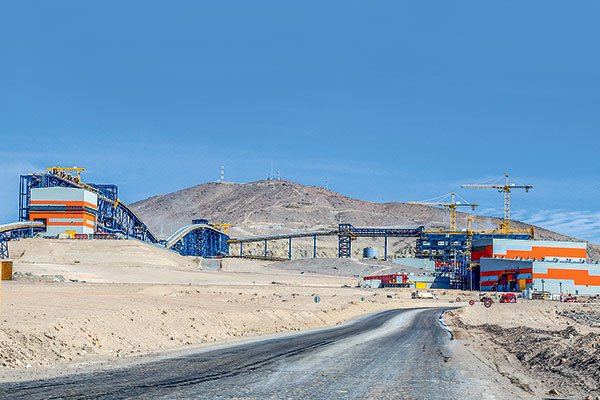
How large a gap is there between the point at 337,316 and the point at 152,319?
23037 mm

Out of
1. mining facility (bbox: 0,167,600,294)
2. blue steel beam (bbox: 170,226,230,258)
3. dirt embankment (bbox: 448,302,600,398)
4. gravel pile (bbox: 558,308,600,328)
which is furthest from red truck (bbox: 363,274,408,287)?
dirt embankment (bbox: 448,302,600,398)

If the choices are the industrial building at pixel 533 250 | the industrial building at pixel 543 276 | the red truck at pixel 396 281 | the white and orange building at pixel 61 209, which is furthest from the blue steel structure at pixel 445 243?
the white and orange building at pixel 61 209

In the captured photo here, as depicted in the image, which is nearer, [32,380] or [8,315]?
[32,380]

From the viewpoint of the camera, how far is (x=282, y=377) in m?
20.2

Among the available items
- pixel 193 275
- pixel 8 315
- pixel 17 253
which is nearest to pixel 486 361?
pixel 8 315

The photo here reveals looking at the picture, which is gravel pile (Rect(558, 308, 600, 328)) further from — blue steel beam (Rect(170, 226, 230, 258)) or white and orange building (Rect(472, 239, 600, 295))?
blue steel beam (Rect(170, 226, 230, 258))

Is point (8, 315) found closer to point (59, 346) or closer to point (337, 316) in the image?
point (59, 346)

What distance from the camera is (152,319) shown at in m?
35.5

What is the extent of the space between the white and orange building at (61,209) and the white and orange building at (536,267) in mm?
67022

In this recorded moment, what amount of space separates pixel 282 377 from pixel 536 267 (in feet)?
358

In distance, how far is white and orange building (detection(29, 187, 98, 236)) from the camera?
118188 millimetres

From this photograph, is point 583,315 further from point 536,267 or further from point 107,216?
point 107,216

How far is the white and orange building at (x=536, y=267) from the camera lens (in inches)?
4833

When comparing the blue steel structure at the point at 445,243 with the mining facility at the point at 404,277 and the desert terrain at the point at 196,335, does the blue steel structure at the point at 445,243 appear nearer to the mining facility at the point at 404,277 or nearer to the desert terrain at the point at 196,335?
the mining facility at the point at 404,277
